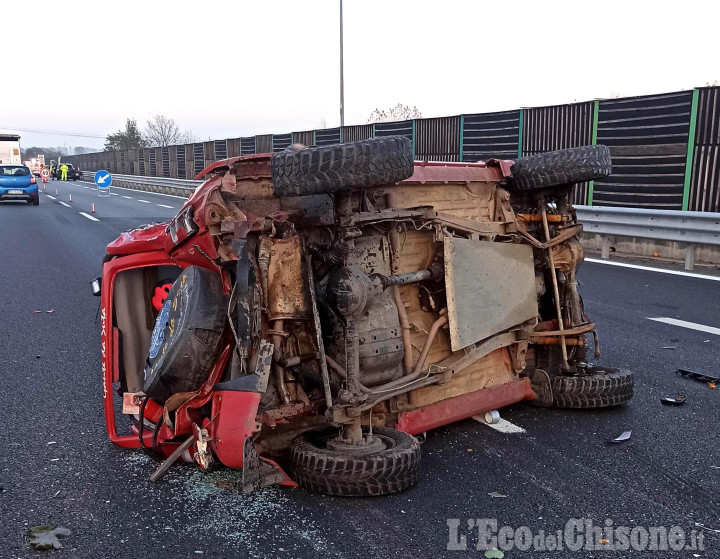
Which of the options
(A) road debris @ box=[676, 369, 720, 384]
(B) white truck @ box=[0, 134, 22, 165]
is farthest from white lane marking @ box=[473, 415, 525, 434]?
(B) white truck @ box=[0, 134, 22, 165]

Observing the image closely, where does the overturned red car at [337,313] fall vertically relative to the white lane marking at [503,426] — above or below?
above

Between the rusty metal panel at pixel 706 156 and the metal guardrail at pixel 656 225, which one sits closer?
the metal guardrail at pixel 656 225

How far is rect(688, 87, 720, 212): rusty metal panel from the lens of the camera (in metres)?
11.6

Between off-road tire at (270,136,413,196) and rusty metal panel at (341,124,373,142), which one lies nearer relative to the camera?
off-road tire at (270,136,413,196)

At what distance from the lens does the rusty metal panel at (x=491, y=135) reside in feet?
55.3

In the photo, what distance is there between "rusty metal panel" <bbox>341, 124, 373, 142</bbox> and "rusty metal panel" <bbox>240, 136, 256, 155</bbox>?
787 centimetres

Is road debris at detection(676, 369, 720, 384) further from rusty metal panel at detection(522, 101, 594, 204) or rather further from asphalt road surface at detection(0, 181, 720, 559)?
rusty metal panel at detection(522, 101, 594, 204)

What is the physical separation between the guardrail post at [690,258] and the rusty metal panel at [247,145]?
24412 mm

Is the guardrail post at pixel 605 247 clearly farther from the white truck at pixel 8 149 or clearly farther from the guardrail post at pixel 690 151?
the white truck at pixel 8 149

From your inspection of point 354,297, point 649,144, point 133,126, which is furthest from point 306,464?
point 133,126

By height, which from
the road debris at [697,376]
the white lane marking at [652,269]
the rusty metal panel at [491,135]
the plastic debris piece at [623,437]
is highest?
the rusty metal panel at [491,135]

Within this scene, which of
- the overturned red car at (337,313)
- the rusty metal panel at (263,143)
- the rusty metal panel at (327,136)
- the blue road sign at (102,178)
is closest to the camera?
the overturned red car at (337,313)

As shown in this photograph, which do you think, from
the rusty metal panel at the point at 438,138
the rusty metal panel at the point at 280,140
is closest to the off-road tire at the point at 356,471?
the rusty metal panel at the point at 438,138

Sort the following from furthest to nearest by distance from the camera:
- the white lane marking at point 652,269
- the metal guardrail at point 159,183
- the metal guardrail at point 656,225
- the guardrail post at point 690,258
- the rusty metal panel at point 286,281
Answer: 1. the metal guardrail at point 159,183
2. the guardrail post at point 690,258
3. the metal guardrail at point 656,225
4. the white lane marking at point 652,269
5. the rusty metal panel at point 286,281
